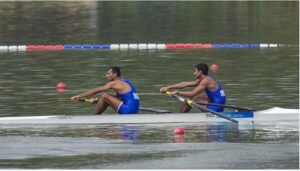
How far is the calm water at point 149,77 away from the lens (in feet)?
67.9

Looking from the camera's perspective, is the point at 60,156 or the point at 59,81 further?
the point at 59,81

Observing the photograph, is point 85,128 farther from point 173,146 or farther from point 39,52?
point 39,52

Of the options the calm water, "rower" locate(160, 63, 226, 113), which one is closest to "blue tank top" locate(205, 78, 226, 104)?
"rower" locate(160, 63, 226, 113)

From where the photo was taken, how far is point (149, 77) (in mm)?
35344

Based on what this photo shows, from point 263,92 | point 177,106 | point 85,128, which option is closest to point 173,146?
point 85,128

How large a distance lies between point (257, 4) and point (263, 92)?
151 feet

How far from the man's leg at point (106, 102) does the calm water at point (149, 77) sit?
786mm

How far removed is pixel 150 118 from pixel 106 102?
3.85ft

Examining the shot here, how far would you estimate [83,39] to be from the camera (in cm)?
5219

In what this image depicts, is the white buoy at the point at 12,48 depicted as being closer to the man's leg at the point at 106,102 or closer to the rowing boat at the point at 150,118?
the man's leg at the point at 106,102

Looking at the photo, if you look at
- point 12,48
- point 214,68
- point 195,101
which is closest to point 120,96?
point 195,101

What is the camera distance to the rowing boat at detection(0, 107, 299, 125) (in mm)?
24953

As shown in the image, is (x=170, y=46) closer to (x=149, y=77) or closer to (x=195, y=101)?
(x=149, y=77)

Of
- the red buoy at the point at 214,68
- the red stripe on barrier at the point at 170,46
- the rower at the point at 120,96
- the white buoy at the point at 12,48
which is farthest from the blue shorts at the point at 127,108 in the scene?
the white buoy at the point at 12,48
